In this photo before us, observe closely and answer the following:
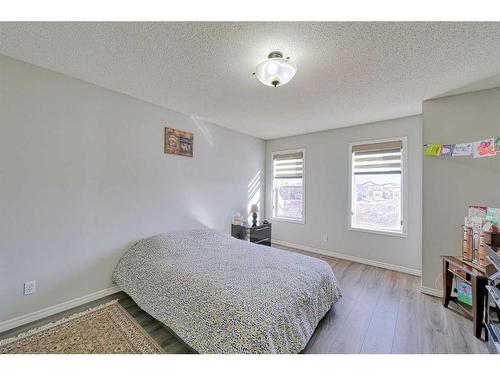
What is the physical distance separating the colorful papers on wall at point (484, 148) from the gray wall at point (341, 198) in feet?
2.90

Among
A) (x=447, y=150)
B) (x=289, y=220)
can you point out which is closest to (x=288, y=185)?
(x=289, y=220)

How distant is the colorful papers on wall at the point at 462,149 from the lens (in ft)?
7.22

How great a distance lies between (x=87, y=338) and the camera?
5.49 ft

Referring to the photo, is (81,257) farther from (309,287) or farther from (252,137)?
(252,137)

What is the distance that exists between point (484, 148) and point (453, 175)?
15.4 inches

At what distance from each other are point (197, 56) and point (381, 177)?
321 centimetres

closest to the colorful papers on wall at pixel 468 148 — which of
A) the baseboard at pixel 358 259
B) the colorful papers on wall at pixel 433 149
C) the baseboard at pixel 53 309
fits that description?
the colorful papers on wall at pixel 433 149

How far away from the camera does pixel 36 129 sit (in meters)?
1.93

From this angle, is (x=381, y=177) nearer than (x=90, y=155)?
No

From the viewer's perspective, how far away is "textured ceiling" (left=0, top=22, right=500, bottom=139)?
143 centimetres

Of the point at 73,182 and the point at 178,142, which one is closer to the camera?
the point at 73,182

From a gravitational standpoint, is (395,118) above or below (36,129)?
above

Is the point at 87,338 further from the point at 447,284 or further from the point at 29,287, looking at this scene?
the point at 447,284
